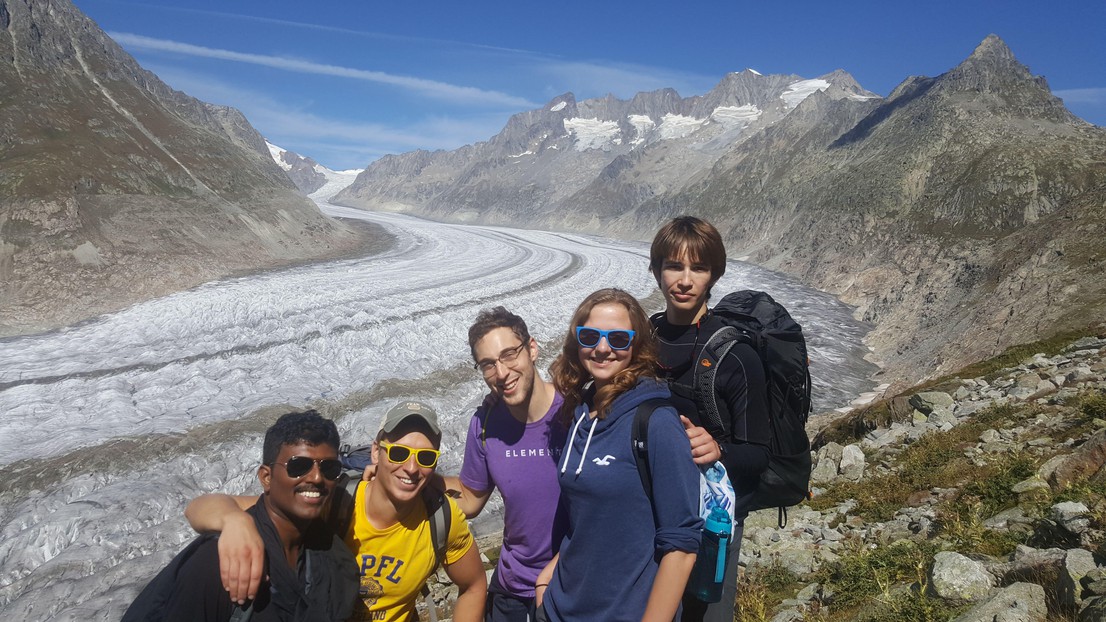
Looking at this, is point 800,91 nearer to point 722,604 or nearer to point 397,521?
point 722,604

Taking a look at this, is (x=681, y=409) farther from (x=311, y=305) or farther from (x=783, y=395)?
(x=311, y=305)

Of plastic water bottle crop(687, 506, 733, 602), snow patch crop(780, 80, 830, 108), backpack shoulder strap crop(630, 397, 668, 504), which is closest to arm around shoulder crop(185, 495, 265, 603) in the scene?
backpack shoulder strap crop(630, 397, 668, 504)

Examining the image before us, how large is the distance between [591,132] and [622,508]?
17895 cm

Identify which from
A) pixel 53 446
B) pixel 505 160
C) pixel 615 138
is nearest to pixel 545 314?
pixel 53 446

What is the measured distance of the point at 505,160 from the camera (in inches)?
6009

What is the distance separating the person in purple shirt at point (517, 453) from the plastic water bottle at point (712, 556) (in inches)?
34.9

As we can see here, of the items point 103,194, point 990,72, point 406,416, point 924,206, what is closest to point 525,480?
point 406,416

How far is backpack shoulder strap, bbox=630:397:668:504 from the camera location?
247 centimetres

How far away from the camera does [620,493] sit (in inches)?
100

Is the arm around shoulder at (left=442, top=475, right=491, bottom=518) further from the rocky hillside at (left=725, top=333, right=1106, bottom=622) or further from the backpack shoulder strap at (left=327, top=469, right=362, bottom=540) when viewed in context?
the rocky hillside at (left=725, top=333, right=1106, bottom=622)

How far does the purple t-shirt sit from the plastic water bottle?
0.89 m

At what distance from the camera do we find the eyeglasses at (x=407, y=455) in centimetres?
300

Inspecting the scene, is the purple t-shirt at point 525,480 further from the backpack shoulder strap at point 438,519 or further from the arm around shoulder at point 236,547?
the arm around shoulder at point 236,547

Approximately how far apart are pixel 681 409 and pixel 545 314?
18.1 m
